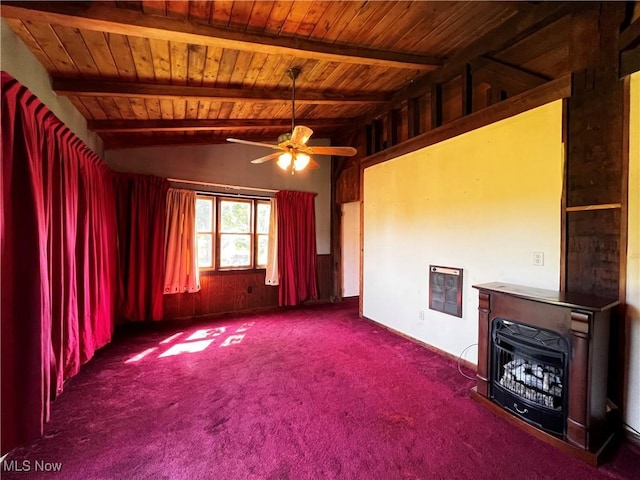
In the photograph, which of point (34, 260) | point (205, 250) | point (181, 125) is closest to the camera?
point (34, 260)

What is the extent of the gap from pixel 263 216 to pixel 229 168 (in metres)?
0.97

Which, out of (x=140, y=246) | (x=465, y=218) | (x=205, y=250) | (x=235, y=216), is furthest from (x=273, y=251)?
(x=465, y=218)

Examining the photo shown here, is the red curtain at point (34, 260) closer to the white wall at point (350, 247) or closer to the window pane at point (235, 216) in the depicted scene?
the window pane at point (235, 216)

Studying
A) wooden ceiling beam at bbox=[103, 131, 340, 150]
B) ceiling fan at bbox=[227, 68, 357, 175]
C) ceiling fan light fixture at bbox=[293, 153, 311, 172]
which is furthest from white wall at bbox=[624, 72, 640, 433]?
wooden ceiling beam at bbox=[103, 131, 340, 150]

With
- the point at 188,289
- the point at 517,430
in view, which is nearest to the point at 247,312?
the point at 188,289

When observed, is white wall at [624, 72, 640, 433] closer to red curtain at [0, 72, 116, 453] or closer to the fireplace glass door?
the fireplace glass door

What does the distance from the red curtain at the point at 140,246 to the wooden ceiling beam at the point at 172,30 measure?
241 centimetres

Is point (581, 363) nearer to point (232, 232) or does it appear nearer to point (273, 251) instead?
point (273, 251)

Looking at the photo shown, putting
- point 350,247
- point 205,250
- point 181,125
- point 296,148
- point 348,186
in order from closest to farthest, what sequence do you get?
point 296,148 → point 181,125 → point 205,250 → point 348,186 → point 350,247

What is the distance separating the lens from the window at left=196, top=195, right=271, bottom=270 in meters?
4.54

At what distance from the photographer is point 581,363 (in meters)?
1.70

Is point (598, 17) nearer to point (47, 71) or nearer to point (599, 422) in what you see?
point (599, 422)

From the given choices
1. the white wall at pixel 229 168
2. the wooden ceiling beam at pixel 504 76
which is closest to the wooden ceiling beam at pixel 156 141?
the white wall at pixel 229 168

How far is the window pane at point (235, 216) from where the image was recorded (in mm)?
4699
